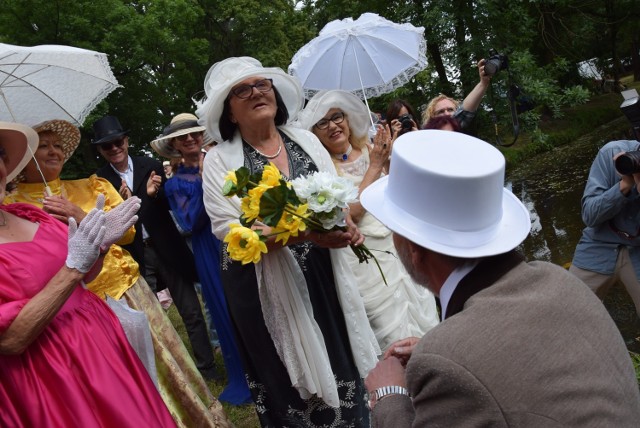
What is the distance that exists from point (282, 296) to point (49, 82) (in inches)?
68.2

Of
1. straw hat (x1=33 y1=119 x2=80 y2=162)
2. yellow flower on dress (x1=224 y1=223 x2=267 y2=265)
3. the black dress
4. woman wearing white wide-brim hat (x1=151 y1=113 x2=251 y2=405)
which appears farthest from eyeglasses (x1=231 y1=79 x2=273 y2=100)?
woman wearing white wide-brim hat (x1=151 y1=113 x2=251 y2=405)

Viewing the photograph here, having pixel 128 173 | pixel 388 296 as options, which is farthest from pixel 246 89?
pixel 128 173

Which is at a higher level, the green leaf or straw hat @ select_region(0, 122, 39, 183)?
straw hat @ select_region(0, 122, 39, 183)

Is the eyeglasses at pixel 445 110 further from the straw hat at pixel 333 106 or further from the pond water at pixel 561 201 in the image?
the pond water at pixel 561 201

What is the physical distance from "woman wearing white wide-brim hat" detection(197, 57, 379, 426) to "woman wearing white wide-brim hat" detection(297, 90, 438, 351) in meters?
0.38

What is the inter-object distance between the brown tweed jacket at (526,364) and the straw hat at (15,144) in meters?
1.99

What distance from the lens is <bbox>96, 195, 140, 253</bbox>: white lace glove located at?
2373mm

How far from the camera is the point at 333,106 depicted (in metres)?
3.98

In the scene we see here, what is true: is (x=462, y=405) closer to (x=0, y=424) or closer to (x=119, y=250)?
(x=0, y=424)

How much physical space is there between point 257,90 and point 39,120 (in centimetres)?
120

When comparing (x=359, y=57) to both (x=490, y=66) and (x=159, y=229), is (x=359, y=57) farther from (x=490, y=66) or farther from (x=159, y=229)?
(x=159, y=229)

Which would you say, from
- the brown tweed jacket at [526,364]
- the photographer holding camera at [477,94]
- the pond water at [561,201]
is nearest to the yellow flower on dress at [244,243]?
the brown tweed jacket at [526,364]

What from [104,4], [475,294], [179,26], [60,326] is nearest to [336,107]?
[60,326]

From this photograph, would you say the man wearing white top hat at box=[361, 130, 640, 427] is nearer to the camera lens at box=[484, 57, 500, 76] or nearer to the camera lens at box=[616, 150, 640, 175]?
the camera lens at box=[616, 150, 640, 175]
